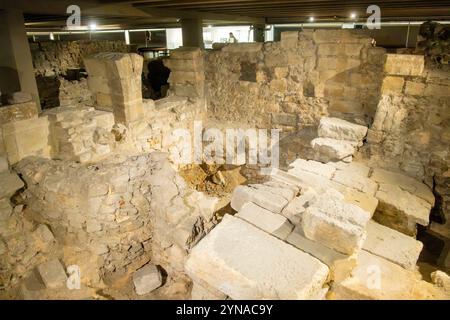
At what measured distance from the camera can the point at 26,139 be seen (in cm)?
406

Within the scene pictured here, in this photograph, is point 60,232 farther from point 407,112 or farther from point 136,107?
point 407,112

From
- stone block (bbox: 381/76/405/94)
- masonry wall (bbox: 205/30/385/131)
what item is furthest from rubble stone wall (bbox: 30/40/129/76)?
stone block (bbox: 381/76/405/94)

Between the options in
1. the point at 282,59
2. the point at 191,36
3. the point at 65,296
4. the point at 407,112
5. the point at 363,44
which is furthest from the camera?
the point at 191,36

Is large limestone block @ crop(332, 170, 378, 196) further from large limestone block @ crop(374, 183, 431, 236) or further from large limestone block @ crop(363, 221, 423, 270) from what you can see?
large limestone block @ crop(363, 221, 423, 270)

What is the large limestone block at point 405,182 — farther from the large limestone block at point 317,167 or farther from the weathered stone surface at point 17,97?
the weathered stone surface at point 17,97

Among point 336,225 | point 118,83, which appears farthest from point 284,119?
point 336,225

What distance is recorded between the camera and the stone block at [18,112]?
3.72 metres

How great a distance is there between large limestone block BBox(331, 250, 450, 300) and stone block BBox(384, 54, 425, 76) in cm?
277

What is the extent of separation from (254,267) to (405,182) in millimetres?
2831

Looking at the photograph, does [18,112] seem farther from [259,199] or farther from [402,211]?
[402,211]

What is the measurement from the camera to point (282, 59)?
5457 millimetres

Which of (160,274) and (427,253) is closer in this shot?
(160,274)
